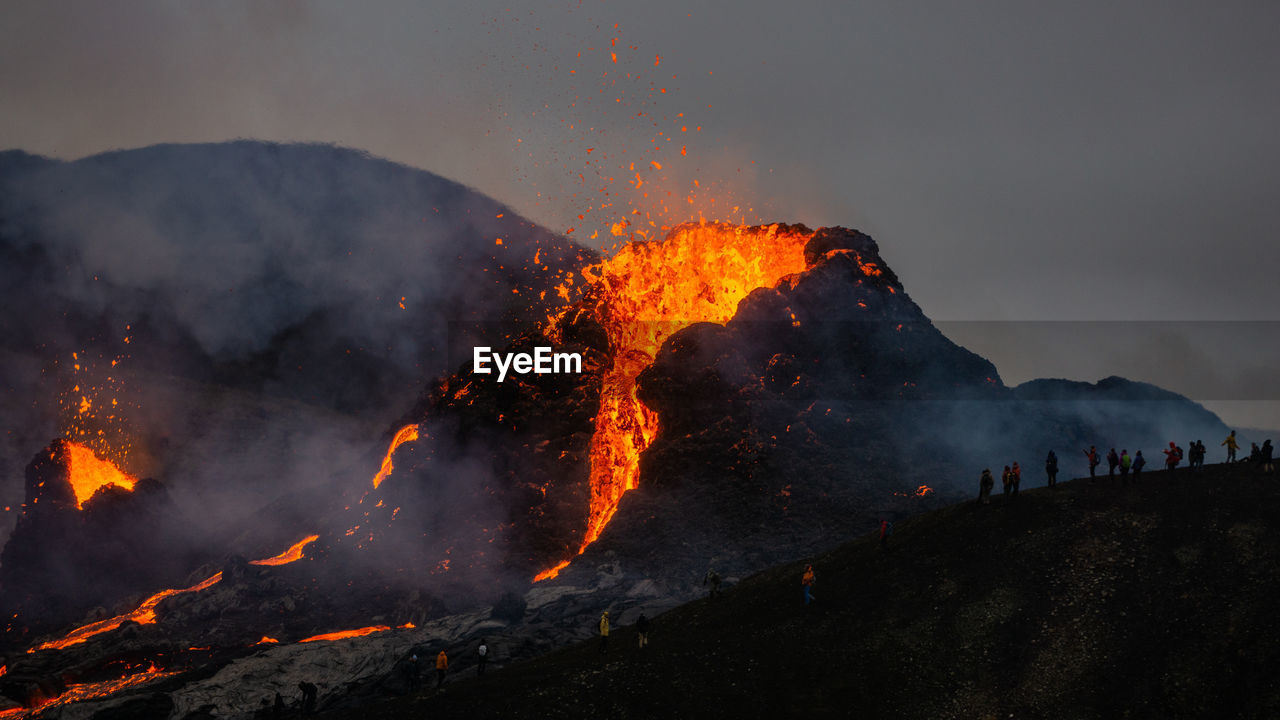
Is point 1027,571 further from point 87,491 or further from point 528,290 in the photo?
point 528,290

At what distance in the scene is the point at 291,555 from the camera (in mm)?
94438

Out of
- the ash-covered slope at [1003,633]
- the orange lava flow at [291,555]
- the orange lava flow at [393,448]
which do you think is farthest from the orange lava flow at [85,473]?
the ash-covered slope at [1003,633]

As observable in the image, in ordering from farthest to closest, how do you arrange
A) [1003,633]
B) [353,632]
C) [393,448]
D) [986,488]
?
[393,448], [353,632], [986,488], [1003,633]

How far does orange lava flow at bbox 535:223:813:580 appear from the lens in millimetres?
113062

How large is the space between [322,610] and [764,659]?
55223 mm

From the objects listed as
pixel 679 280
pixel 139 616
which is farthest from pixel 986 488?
pixel 139 616

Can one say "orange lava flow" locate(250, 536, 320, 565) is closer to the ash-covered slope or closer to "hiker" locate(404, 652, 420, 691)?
"hiker" locate(404, 652, 420, 691)

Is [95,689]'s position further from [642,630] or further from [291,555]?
[642,630]

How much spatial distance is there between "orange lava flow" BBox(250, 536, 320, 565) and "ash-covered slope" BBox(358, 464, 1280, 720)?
54200 millimetres

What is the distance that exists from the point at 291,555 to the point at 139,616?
54.5 feet

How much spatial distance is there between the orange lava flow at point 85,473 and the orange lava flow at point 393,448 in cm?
3498
